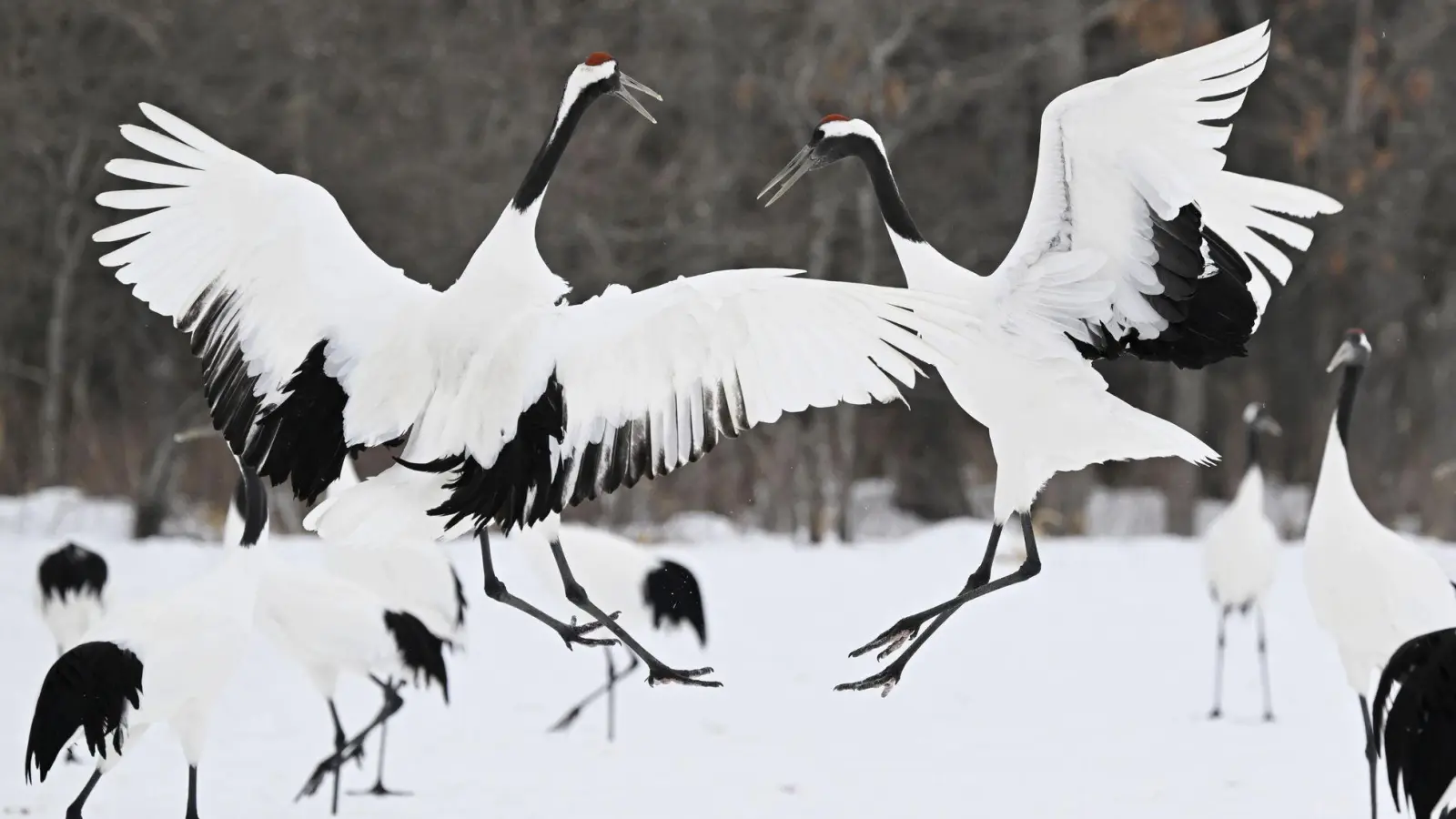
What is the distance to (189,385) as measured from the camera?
1052 centimetres

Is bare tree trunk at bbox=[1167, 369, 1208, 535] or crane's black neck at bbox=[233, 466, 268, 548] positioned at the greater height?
bare tree trunk at bbox=[1167, 369, 1208, 535]

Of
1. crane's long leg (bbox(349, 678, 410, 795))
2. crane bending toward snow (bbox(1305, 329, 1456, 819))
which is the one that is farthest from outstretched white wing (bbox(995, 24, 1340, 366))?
crane's long leg (bbox(349, 678, 410, 795))

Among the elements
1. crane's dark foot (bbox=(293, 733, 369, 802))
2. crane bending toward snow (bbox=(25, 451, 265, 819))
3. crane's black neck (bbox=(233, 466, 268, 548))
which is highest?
crane's black neck (bbox=(233, 466, 268, 548))

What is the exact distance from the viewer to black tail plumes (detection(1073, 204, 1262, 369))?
12.7ft

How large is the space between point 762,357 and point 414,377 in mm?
757

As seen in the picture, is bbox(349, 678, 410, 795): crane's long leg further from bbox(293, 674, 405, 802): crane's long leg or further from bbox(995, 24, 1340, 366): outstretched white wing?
bbox(995, 24, 1340, 366): outstretched white wing

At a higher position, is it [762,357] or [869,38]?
[869,38]

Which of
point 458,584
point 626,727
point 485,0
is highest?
point 485,0

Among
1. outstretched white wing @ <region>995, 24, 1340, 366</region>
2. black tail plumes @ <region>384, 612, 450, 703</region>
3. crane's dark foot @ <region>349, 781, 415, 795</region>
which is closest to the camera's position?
outstretched white wing @ <region>995, 24, 1340, 366</region>

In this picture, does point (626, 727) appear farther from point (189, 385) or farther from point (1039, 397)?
point (189, 385)

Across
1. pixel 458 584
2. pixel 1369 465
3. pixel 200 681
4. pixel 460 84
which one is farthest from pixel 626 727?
pixel 1369 465

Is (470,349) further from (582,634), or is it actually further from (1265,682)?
(1265,682)

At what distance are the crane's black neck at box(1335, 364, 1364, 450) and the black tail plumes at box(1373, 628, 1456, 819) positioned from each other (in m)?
1.91

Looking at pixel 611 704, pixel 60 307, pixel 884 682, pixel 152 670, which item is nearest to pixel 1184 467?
pixel 611 704
